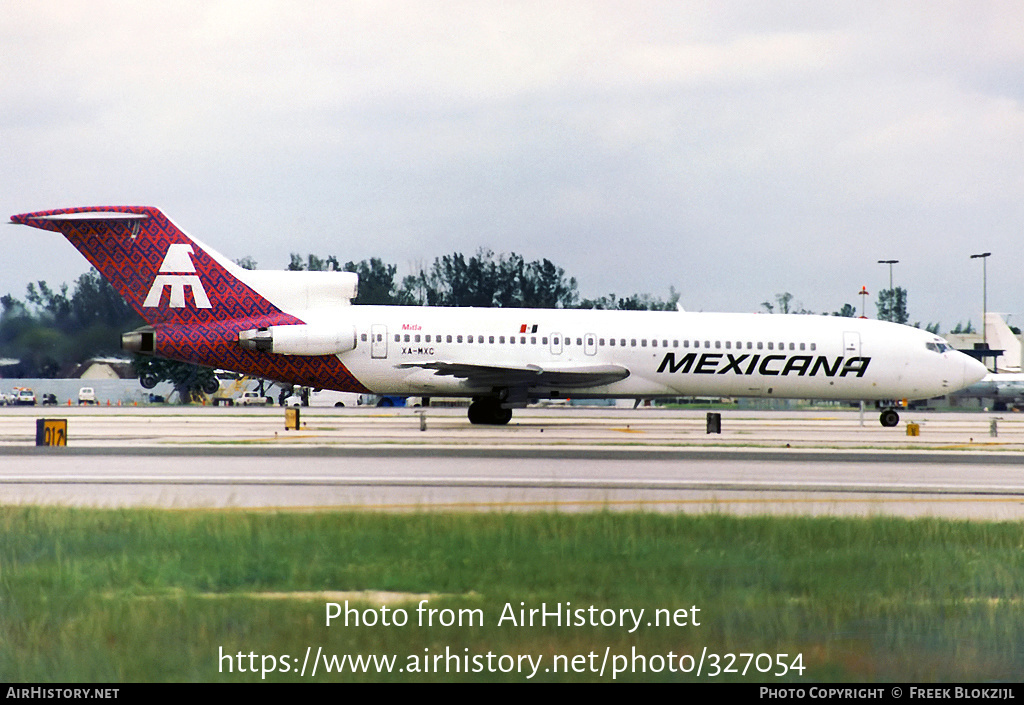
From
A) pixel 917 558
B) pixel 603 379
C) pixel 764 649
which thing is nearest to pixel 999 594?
pixel 917 558

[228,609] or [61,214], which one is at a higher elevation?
[61,214]

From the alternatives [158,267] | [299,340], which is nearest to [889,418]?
[299,340]

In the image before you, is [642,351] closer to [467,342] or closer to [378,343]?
[467,342]

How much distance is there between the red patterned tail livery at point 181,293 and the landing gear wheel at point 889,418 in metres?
18.1

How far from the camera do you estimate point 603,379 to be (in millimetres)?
32531

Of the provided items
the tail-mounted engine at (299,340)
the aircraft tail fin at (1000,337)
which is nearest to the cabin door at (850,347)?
the tail-mounted engine at (299,340)

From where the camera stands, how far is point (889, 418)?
3562 cm

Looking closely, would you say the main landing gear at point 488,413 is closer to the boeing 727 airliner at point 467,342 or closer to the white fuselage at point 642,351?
the boeing 727 airliner at point 467,342

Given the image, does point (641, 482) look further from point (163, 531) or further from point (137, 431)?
point (137, 431)

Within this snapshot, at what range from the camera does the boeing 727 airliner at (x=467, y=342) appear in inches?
1197

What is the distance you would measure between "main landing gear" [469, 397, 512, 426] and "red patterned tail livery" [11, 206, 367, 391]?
14.9ft

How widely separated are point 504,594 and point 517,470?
960 cm

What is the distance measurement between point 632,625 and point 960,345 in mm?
89767

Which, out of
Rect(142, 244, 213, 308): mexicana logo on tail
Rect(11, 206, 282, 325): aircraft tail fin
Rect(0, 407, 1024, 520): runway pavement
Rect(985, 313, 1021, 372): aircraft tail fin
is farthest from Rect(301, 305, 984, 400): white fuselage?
Rect(985, 313, 1021, 372): aircraft tail fin
